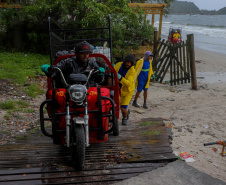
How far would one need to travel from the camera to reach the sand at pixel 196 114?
16.0 feet

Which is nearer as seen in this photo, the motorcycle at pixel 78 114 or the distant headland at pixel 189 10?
the motorcycle at pixel 78 114

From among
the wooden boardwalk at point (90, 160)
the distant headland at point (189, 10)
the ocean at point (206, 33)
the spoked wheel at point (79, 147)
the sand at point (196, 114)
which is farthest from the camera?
the distant headland at point (189, 10)

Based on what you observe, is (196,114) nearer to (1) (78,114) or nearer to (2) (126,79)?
(2) (126,79)

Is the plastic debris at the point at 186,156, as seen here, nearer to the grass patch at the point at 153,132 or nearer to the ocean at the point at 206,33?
the grass patch at the point at 153,132

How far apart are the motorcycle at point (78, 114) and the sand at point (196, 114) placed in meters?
1.69

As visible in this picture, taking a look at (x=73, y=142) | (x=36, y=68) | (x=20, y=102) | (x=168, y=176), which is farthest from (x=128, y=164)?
(x=36, y=68)

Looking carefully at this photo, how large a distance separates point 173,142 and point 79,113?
2474 mm

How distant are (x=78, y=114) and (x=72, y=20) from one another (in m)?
9.43

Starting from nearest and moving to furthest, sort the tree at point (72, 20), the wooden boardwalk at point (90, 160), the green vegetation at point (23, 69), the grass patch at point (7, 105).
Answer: the wooden boardwalk at point (90, 160) → the grass patch at point (7, 105) → the green vegetation at point (23, 69) → the tree at point (72, 20)

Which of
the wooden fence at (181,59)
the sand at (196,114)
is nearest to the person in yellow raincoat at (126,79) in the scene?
the sand at (196,114)

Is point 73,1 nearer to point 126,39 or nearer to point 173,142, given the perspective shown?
point 126,39

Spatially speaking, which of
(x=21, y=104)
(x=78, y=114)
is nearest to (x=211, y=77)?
(x=21, y=104)

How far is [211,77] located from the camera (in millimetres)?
13234

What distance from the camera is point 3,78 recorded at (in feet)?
29.3
